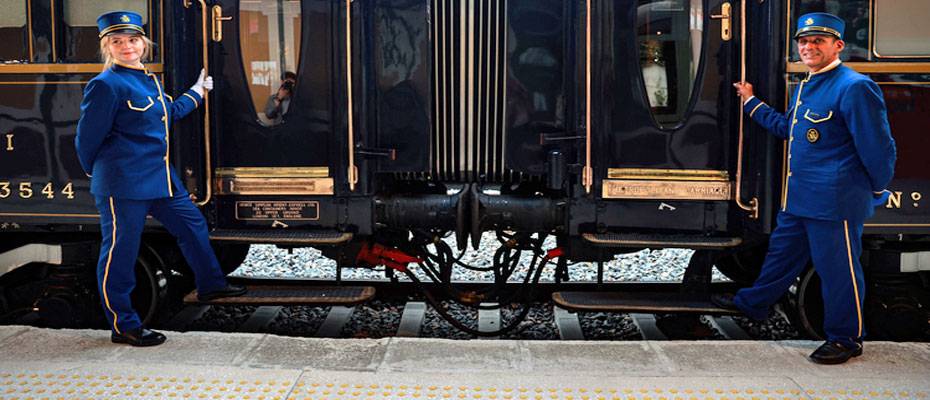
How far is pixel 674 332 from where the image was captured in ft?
17.0

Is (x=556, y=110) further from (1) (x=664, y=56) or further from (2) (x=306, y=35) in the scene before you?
(2) (x=306, y=35)

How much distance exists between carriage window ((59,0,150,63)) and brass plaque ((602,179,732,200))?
2831mm

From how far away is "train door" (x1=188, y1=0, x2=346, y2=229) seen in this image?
15.3 ft

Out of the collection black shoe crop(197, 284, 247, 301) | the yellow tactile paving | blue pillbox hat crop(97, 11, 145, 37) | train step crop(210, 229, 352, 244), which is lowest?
the yellow tactile paving

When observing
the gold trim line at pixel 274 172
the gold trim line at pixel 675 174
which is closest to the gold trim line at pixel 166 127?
the gold trim line at pixel 274 172

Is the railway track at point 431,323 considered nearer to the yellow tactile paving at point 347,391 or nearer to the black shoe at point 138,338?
the black shoe at point 138,338

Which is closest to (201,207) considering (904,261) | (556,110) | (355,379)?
(355,379)

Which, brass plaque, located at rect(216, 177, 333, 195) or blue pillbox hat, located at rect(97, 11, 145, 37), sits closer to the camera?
blue pillbox hat, located at rect(97, 11, 145, 37)

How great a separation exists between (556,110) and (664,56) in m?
0.65

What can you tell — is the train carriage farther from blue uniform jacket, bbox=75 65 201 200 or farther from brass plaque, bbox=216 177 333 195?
blue uniform jacket, bbox=75 65 201 200

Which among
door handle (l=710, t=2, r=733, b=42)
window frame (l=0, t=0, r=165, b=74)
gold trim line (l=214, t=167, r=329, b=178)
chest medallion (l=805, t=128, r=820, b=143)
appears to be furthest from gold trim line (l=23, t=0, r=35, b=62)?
chest medallion (l=805, t=128, r=820, b=143)

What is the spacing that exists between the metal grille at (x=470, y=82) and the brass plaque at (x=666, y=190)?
65cm

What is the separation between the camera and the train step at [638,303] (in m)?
4.50

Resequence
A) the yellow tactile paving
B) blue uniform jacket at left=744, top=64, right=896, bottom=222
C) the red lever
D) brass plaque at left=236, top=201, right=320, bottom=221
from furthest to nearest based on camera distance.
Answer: the red lever < brass plaque at left=236, top=201, right=320, bottom=221 < blue uniform jacket at left=744, top=64, right=896, bottom=222 < the yellow tactile paving
